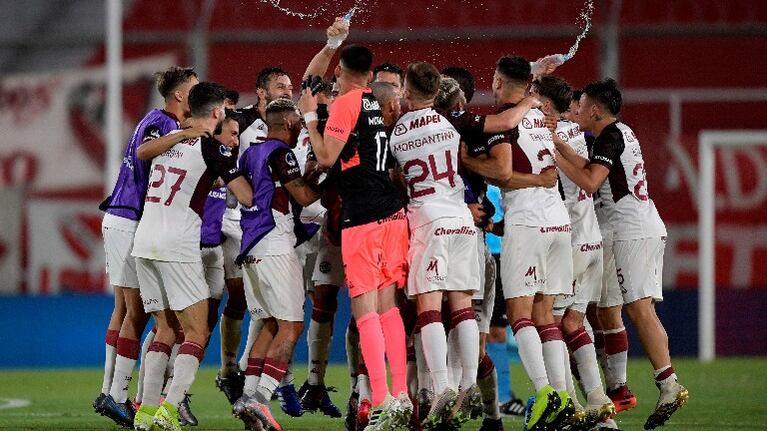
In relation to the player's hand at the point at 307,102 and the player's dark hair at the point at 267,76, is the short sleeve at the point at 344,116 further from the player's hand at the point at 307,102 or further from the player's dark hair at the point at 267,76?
the player's dark hair at the point at 267,76

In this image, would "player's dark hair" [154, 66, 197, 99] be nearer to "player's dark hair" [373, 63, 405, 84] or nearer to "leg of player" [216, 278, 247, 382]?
"player's dark hair" [373, 63, 405, 84]

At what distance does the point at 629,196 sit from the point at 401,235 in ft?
5.99

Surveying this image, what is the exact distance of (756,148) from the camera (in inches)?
699

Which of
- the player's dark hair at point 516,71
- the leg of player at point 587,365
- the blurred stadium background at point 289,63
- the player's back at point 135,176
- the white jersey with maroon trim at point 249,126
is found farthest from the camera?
the blurred stadium background at point 289,63

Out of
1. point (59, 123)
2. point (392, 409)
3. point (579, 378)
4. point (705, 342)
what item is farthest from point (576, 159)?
point (59, 123)

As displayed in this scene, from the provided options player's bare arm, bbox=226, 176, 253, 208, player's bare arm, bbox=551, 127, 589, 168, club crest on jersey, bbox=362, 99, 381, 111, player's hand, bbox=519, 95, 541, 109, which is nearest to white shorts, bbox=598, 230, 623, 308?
player's bare arm, bbox=551, 127, 589, 168

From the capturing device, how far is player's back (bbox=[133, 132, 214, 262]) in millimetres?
8875

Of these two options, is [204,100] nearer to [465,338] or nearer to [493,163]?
[493,163]

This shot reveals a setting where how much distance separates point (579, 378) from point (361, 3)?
10.0 feet

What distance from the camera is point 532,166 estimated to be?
9102 millimetres

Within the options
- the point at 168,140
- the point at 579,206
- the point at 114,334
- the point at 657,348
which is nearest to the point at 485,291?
the point at 579,206

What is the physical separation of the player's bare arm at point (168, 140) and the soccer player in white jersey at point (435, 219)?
1.14 metres

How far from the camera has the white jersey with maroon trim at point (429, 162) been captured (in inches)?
344

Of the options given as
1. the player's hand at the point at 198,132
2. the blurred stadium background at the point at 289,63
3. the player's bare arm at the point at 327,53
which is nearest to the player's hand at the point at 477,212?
the player's bare arm at the point at 327,53
